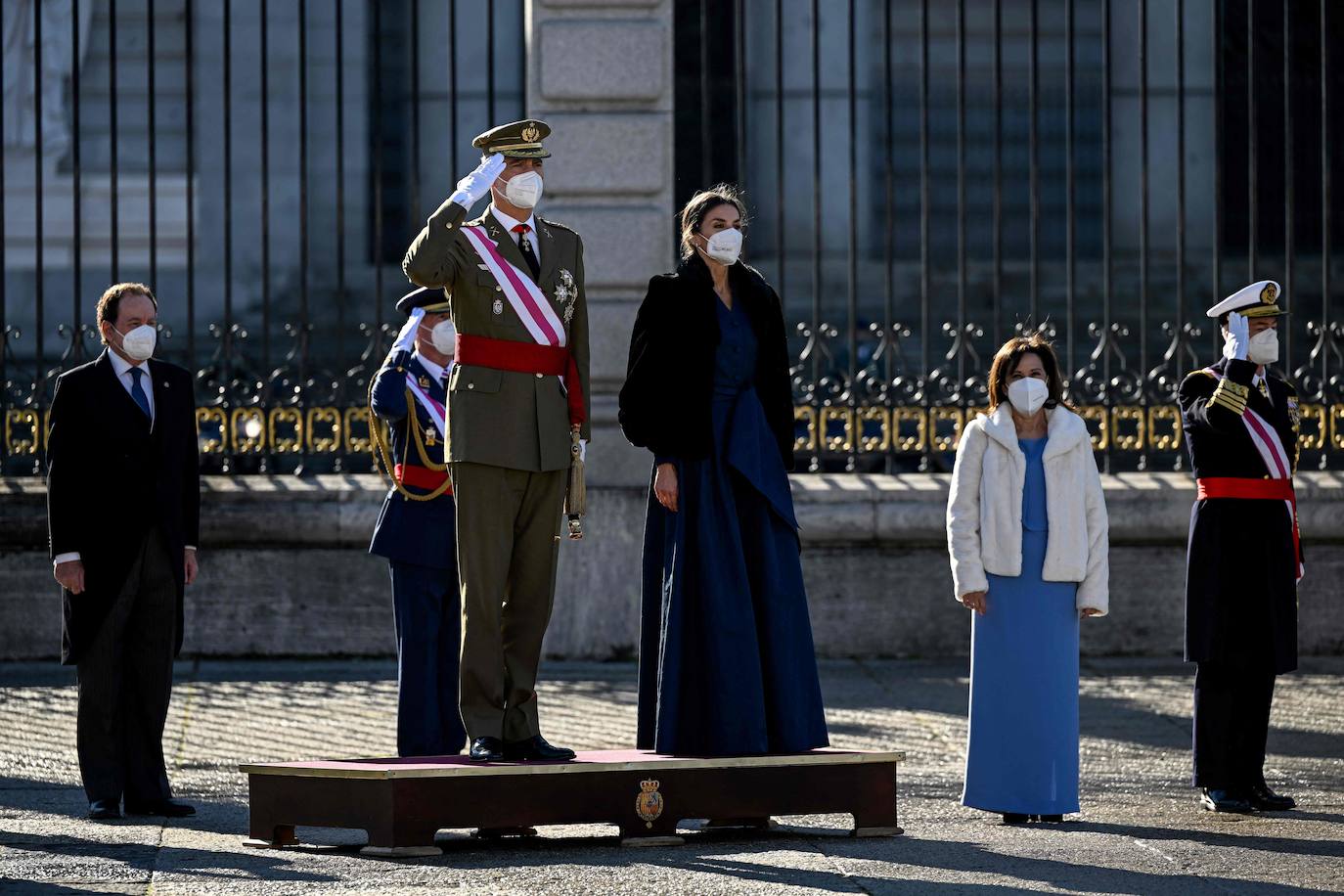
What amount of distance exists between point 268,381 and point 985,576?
189 inches

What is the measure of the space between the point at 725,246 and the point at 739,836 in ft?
5.60

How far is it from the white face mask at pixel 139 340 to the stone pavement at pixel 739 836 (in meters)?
1.45

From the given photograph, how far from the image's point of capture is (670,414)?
6820mm

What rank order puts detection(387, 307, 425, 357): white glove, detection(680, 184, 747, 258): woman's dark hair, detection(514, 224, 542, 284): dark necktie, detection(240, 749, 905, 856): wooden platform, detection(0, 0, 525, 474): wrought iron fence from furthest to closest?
detection(0, 0, 525, 474): wrought iron fence, detection(387, 307, 425, 357): white glove, detection(680, 184, 747, 258): woman's dark hair, detection(514, 224, 542, 284): dark necktie, detection(240, 749, 905, 856): wooden platform

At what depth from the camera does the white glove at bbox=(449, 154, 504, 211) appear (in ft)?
21.2

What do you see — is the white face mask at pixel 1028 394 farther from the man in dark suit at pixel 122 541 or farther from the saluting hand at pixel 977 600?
the man in dark suit at pixel 122 541

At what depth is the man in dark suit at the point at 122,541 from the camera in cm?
734

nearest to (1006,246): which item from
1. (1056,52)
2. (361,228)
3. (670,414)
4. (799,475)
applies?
(1056,52)

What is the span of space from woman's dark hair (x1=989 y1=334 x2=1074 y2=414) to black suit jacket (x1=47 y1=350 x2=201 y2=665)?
2601 mm

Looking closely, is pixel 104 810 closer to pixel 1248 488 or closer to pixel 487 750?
pixel 487 750

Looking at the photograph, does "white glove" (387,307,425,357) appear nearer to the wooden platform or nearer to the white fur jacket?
the wooden platform

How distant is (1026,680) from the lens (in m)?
7.18

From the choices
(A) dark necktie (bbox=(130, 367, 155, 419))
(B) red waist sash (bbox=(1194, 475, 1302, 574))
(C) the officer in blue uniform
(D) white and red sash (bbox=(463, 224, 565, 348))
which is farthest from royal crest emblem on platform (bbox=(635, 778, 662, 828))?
(B) red waist sash (bbox=(1194, 475, 1302, 574))

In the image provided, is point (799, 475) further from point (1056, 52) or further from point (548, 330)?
point (1056, 52)
